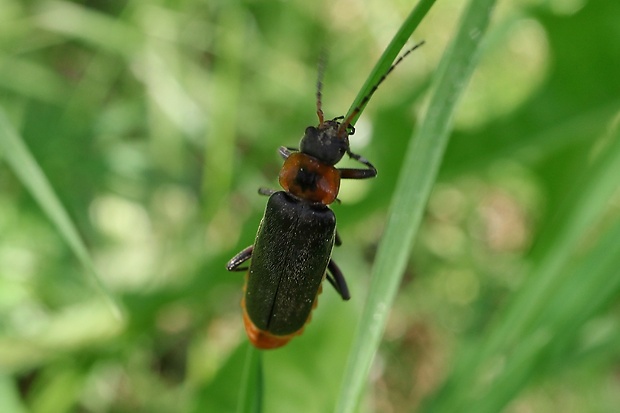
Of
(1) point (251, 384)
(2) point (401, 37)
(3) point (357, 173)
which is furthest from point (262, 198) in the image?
(2) point (401, 37)

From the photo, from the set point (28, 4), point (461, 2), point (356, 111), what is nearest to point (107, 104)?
point (28, 4)

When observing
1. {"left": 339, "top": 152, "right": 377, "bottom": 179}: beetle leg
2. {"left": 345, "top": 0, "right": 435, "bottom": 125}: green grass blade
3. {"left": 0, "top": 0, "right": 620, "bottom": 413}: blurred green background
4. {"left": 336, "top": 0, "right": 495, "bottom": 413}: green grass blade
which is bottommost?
{"left": 0, "top": 0, "right": 620, "bottom": 413}: blurred green background

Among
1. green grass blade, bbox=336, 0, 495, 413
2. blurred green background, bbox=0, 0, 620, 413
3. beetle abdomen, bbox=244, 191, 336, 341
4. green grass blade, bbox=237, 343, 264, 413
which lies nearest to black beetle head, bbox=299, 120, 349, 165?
beetle abdomen, bbox=244, 191, 336, 341

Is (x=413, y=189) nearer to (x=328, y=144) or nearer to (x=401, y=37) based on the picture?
(x=401, y=37)

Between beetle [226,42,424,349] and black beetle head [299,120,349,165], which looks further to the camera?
black beetle head [299,120,349,165]

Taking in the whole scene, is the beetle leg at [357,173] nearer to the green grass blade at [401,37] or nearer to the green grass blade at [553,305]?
the green grass blade at [553,305]

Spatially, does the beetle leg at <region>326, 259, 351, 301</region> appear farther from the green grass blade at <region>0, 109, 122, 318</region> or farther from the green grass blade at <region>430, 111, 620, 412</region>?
the green grass blade at <region>0, 109, 122, 318</region>
